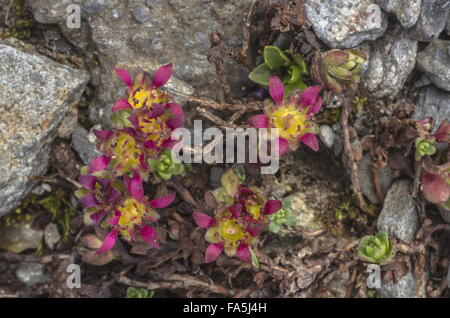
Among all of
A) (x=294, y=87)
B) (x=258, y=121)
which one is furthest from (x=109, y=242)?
(x=294, y=87)

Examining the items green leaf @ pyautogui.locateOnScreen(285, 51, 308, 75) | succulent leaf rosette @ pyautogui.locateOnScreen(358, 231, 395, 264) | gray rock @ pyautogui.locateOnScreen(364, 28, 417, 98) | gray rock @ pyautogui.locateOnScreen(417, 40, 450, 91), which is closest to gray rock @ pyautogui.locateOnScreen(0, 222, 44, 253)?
green leaf @ pyautogui.locateOnScreen(285, 51, 308, 75)

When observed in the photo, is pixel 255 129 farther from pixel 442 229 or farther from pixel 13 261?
pixel 13 261

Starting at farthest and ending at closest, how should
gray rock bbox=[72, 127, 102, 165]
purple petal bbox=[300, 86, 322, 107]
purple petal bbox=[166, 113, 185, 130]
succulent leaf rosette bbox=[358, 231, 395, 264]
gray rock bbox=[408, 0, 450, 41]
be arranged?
gray rock bbox=[72, 127, 102, 165], succulent leaf rosette bbox=[358, 231, 395, 264], gray rock bbox=[408, 0, 450, 41], purple petal bbox=[300, 86, 322, 107], purple petal bbox=[166, 113, 185, 130]

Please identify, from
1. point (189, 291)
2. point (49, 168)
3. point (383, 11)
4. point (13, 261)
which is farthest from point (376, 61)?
point (13, 261)

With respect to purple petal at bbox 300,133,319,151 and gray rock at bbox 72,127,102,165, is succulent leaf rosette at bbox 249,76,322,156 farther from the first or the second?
gray rock at bbox 72,127,102,165

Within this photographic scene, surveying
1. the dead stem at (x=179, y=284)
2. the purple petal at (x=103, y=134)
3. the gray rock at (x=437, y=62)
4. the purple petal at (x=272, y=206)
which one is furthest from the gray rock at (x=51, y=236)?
the gray rock at (x=437, y=62)

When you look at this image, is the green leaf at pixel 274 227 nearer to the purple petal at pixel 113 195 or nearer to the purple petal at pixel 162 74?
the purple petal at pixel 113 195
